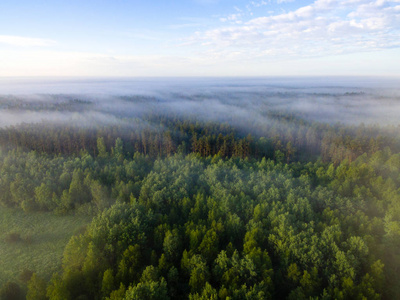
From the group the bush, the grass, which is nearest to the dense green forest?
the bush

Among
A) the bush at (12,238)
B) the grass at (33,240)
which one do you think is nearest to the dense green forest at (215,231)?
the bush at (12,238)

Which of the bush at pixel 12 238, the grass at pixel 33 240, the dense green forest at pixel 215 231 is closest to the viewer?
the dense green forest at pixel 215 231

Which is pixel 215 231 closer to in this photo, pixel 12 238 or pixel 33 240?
pixel 33 240

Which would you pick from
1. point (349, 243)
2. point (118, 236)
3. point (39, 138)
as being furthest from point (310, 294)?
point (39, 138)

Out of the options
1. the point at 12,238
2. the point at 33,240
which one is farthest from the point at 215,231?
the point at 12,238

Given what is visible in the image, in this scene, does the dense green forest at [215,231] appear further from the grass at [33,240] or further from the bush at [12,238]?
the grass at [33,240]

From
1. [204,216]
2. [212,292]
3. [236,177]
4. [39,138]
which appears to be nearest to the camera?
[212,292]

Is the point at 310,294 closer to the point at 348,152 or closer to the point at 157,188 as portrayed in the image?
the point at 157,188

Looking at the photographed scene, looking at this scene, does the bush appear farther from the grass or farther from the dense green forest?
the dense green forest
